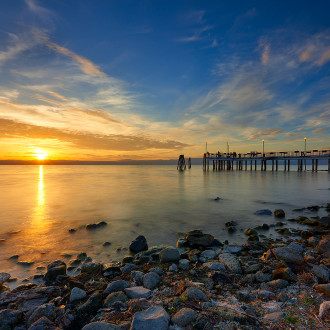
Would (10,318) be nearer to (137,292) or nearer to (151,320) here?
(137,292)

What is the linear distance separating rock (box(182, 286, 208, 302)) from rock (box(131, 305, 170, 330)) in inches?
28.9

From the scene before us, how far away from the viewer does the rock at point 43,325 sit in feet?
11.4

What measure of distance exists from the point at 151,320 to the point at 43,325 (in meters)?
2.05

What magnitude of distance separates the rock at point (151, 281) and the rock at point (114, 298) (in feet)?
2.35

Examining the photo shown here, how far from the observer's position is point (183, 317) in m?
3.40

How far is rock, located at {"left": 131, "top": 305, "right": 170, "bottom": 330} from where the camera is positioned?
319 cm

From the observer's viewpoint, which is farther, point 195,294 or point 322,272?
point 322,272

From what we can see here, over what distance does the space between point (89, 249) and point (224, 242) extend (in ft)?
20.0

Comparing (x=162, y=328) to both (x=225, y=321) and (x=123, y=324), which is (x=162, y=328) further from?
(x=225, y=321)

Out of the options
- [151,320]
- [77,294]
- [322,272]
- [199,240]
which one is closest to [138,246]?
[199,240]

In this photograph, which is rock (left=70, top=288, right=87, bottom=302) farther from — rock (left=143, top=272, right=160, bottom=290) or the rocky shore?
rock (left=143, top=272, right=160, bottom=290)

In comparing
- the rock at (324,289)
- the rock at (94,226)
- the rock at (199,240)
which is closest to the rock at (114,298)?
the rock at (324,289)

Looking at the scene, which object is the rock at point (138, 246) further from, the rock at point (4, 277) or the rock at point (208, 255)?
the rock at point (4, 277)

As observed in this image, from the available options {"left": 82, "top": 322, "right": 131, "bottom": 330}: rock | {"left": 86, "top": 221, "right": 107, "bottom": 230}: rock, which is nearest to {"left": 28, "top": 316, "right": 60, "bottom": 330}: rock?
{"left": 82, "top": 322, "right": 131, "bottom": 330}: rock
